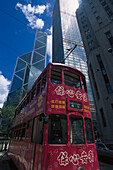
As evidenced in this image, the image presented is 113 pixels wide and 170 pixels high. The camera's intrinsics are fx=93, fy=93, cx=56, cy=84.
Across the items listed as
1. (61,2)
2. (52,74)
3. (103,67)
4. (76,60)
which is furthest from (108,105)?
(61,2)

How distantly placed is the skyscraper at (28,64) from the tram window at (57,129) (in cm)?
7323

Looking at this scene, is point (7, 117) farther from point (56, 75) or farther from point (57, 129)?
point (57, 129)

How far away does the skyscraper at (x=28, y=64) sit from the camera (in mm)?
82994

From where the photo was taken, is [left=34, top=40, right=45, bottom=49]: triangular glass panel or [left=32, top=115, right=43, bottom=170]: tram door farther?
[left=34, top=40, right=45, bottom=49]: triangular glass panel

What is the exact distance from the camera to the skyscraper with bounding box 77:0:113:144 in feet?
56.1

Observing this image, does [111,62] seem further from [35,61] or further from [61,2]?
[35,61]

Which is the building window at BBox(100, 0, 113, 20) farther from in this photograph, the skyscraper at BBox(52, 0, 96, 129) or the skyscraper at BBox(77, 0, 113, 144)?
the skyscraper at BBox(52, 0, 96, 129)

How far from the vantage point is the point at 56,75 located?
445 cm

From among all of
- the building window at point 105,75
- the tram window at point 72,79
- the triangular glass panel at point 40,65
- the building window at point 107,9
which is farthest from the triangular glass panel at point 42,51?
the tram window at point 72,79

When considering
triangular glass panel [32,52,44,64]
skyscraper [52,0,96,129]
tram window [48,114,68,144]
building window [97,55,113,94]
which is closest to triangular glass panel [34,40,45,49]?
triangular glass panel [32,52,44,64]

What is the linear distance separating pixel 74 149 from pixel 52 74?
10.1 ft

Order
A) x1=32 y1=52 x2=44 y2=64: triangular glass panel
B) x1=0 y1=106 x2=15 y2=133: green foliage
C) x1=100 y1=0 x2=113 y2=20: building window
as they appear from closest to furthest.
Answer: x1=0 y1=106 x2=15 y2=133: green foliage → x1=100 y1=0 x2=113 y2=20: building window → x1=32 y1=52 x2=44 y2=64: triangular glass panel

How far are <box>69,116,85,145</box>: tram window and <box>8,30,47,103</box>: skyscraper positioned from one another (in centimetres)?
7304

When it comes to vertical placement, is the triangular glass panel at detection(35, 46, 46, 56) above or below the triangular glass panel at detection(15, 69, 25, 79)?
above
